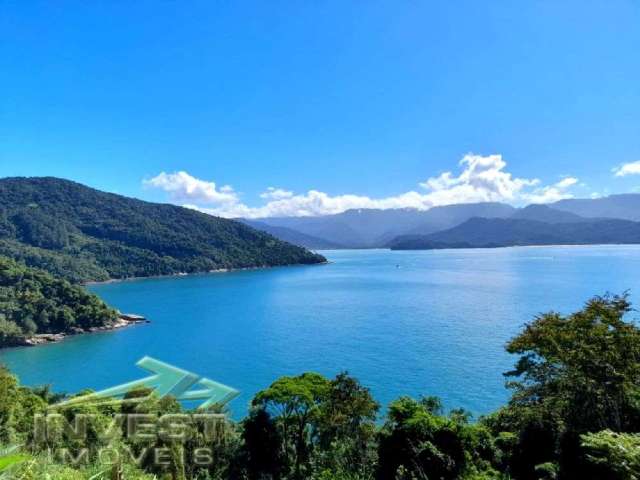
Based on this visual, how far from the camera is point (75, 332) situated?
150 ft

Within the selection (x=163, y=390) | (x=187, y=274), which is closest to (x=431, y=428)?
(x=163, y=390)

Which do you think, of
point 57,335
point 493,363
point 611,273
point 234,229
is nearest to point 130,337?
point 57,335

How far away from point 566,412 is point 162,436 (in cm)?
1043

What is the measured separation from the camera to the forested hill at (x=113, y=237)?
102m

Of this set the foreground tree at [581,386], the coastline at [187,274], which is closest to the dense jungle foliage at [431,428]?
the foreground tree at [581,386]

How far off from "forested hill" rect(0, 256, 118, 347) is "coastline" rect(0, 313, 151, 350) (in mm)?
369

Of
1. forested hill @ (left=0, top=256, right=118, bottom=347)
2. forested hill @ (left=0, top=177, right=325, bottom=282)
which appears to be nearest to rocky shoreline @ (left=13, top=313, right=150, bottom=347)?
forested hill @ (left=0, top=256, right=118, bottom=347)

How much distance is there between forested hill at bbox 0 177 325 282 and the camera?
10212 cm

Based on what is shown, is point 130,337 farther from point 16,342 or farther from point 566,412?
point 566,412

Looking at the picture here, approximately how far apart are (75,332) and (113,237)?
Result: 91.9 m

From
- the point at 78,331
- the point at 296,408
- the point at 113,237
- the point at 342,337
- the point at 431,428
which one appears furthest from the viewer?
the point at 113,237

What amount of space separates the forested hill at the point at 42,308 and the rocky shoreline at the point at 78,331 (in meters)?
0.37

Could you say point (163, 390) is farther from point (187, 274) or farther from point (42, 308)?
point (187, 274)

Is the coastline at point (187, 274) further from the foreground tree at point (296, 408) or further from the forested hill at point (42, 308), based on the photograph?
the foreground tree at point (296, 408)
